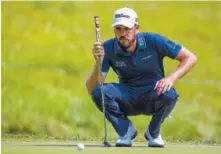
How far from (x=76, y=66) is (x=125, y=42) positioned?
7.92m

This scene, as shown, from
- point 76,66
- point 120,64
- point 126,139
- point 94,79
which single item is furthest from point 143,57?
point 76,66

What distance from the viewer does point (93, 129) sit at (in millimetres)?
14336

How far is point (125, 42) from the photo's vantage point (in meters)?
8.66

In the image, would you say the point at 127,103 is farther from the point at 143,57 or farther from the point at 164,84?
the point at 164,84

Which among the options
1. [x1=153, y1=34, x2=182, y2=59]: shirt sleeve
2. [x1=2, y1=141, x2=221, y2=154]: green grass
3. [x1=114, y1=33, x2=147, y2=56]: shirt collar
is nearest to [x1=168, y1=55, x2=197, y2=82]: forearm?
[x1=153, y1=34, x2=182, y2=59]: shirt sleeve

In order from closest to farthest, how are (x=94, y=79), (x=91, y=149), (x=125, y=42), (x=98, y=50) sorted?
1. (x=91, y=149)
2. (x=98, y=50)
3. (x=125, y=42)
4. (x=94, y=79)

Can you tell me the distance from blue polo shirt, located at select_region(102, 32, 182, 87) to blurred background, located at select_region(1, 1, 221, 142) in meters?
3.78

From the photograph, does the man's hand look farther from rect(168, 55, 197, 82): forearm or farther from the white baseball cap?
the white baseball cap

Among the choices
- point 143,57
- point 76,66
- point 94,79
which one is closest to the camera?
point 143,57

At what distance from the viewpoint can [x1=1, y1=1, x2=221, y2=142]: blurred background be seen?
14.2 meters

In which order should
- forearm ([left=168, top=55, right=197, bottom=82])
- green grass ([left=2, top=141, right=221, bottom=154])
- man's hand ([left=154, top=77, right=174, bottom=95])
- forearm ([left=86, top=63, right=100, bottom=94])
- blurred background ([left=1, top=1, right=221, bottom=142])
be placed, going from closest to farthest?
green grass ([left=2, top=141, right=221, bottom=154]) < man's hand ([left=154, top=77, right=174, bottom=95]) < forearm ([left=168, top=55, right=197, bottom=82]) < forearm ([left=86, top=63, right=100, bottom=94]) < blurred background ([left=1, top=1, right=221, bottom=142])

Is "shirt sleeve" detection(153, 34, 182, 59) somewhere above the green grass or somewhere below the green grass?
above

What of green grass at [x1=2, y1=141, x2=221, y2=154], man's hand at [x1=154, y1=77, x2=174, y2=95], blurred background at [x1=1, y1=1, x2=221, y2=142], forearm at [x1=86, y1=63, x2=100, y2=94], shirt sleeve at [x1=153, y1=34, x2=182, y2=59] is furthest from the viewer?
blurred background at [x1=1, y1=1, x2=221, y2=142]

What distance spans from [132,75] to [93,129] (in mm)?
5520
